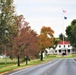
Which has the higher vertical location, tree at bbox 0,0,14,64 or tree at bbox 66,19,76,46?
tree at bbox 66,19,76,46

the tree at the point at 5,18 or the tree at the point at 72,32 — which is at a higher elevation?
the tree at the point at 72,32

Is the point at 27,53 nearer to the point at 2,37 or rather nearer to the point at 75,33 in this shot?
the point at 2,37

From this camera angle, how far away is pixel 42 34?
365 ft

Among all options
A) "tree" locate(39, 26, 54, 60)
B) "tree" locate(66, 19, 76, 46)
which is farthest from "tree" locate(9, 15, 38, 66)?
"tree" locate(66, 19, 76, 46)

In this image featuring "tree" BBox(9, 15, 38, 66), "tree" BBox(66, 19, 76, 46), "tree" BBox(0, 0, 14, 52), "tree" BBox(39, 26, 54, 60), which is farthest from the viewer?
"tree" BBox(66, 19, 76, 46)

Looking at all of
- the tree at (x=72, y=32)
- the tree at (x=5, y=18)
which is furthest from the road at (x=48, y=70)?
the tree at (x=72, y=32)

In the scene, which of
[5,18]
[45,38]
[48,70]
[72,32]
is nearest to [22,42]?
[48,70]

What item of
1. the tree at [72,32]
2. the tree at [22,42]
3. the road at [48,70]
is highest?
the tree at [72,32]

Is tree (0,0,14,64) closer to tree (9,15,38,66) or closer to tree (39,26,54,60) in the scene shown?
tree (9,15,38,66)

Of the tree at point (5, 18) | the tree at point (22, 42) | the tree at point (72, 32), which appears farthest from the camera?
the tree at point (72, 32)

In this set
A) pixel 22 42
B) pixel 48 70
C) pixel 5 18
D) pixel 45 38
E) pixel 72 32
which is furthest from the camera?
pixel 72 32

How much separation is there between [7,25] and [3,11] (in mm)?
1652

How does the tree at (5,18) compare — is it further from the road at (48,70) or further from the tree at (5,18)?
the road at (48,70)

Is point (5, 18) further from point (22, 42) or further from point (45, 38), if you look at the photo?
point (45, 38)
